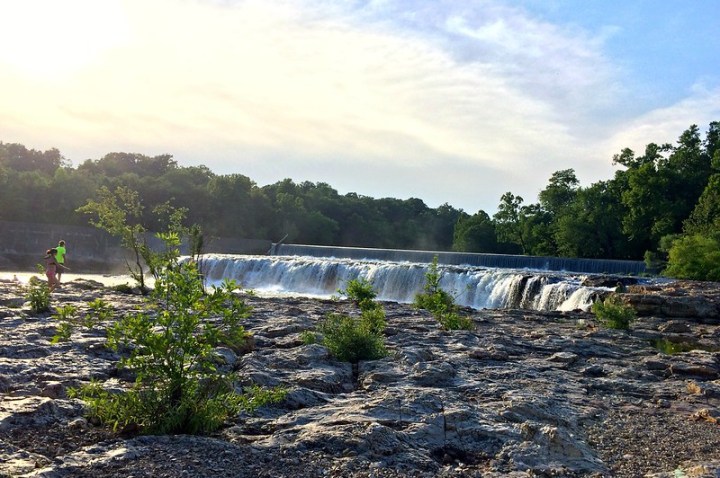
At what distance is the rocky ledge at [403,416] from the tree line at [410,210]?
20.7m

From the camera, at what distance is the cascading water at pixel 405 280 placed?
2161 cm

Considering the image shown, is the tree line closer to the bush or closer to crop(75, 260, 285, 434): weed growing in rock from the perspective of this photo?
the bush

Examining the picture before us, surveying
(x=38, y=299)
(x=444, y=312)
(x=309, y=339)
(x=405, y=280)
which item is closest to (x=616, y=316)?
(x=444, y=312)

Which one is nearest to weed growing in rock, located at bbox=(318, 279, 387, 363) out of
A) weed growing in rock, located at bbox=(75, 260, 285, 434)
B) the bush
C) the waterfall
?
weed growing in rock, located at bbox=(75, 260, 285, 434)

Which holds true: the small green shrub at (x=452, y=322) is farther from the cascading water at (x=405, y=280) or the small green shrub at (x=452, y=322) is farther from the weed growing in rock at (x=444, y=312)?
the cascading water at (x=405, y=280)

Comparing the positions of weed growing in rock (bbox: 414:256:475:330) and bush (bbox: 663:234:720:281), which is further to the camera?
bush (bbox: 663:234:720:281)

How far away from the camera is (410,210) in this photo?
77.6 metres

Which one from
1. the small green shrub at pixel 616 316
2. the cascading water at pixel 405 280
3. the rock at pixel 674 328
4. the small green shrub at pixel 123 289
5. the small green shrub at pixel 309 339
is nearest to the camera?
the small green shrub at pixel 309 339

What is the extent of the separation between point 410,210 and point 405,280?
52.1 m

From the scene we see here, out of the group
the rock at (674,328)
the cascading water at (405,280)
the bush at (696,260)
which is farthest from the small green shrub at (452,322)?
the bush at (696,260)

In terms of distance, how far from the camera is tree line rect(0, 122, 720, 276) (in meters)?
41.6

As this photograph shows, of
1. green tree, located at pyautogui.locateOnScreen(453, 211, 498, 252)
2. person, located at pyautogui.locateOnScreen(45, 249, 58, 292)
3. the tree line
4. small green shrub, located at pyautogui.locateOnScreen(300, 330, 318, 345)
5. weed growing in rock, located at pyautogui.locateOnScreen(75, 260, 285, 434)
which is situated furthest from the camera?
green tree, located at pyautogui.locateOnScreen(453, 211, 498, 252)

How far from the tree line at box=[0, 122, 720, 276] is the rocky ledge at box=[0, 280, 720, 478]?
815 inches

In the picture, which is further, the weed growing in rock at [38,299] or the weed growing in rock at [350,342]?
the weed growing in rock at [38,299]
